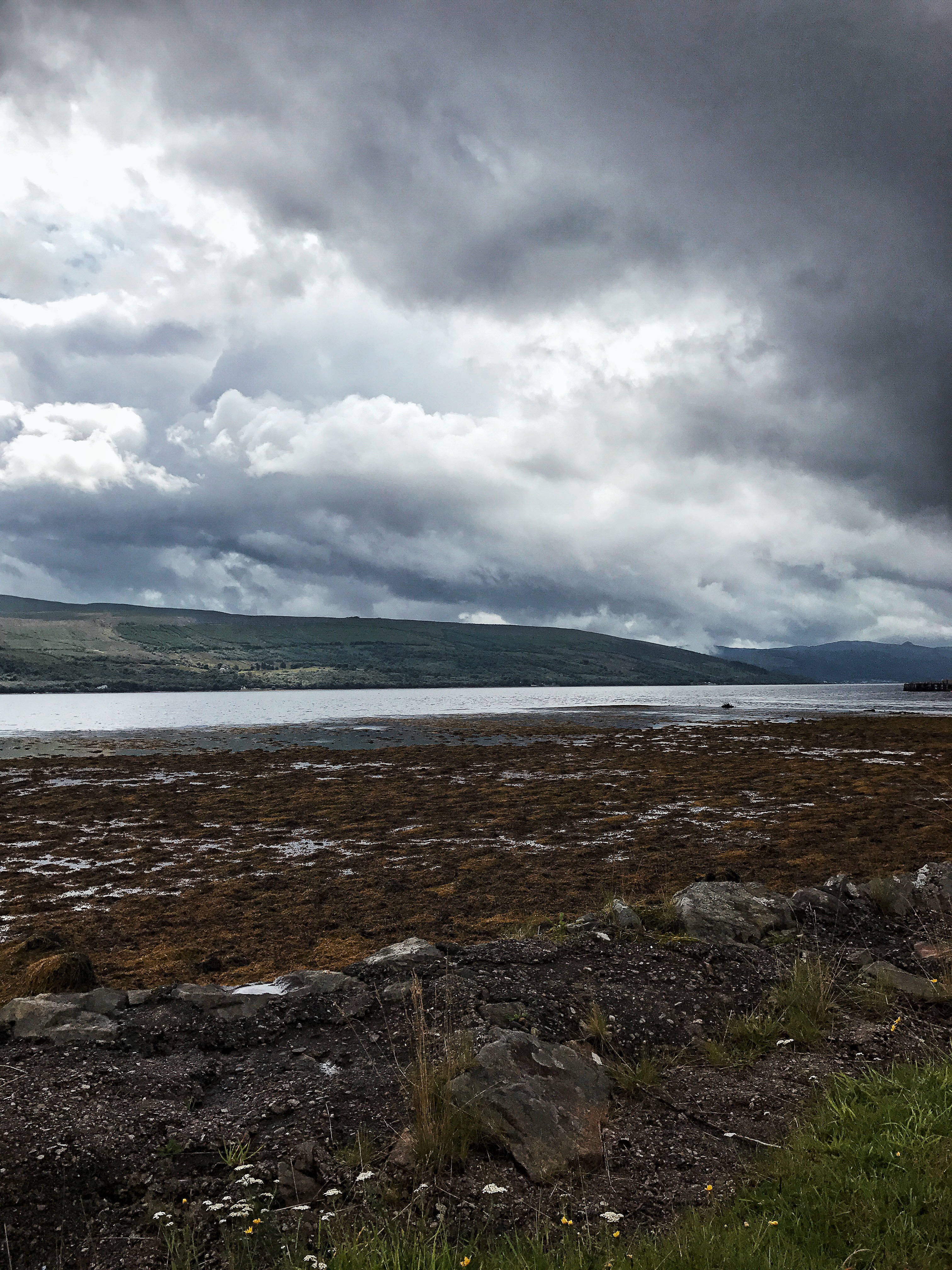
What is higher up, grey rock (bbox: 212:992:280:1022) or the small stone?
the small stone

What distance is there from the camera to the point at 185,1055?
637cm

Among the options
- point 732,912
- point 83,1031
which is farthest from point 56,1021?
point 732,912

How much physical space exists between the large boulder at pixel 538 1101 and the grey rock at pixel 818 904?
5455mm

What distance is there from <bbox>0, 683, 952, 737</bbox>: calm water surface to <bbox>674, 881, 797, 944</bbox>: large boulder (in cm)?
5887

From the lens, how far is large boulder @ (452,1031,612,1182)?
16.0 ft

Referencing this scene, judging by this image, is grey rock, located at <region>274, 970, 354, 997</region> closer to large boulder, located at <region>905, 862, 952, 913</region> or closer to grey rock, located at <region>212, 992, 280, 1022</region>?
grey rock, located at <region>212, 992, 280, 1022</region>

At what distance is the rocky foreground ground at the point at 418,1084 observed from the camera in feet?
14.4

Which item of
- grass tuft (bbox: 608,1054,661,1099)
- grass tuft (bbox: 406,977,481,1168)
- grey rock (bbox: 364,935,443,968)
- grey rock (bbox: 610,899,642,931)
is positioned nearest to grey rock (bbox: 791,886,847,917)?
grey rock (bbox: 610,899,642,931)

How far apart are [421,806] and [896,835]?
14.4 meters

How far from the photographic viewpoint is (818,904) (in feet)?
33.1

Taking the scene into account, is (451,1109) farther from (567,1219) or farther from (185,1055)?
(185,1055)

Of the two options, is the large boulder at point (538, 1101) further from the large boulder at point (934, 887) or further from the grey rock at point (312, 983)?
the large boulder at point (934, 887)

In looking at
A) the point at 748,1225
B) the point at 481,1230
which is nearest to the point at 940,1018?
the point at 748,1225

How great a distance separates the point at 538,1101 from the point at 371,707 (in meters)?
101
